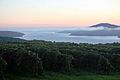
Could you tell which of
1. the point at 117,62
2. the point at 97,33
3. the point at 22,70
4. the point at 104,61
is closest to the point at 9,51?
the point at 22,70

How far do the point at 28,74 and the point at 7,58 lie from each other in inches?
129

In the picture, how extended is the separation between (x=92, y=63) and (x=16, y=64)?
10.1 m

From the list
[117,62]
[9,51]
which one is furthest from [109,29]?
[9,51]

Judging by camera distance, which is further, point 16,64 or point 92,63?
point 92,63

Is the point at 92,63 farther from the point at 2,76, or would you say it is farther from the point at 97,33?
the point at 97,33

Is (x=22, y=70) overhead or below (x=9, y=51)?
below

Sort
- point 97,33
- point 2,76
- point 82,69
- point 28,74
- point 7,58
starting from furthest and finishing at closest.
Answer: point 97,33, point 82,69, point 7,58, point 28,74, point 2,76

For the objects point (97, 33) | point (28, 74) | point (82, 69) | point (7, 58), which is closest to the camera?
point (28, 74)

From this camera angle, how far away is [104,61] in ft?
99.0

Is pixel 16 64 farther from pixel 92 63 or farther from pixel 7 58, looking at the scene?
pixel 92 63

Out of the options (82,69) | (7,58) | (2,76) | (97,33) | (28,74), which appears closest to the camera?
(2,76)

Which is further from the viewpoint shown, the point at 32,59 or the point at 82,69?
the point at 82,69

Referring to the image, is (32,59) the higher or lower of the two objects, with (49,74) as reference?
higher

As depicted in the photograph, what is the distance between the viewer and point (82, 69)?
29938mm
